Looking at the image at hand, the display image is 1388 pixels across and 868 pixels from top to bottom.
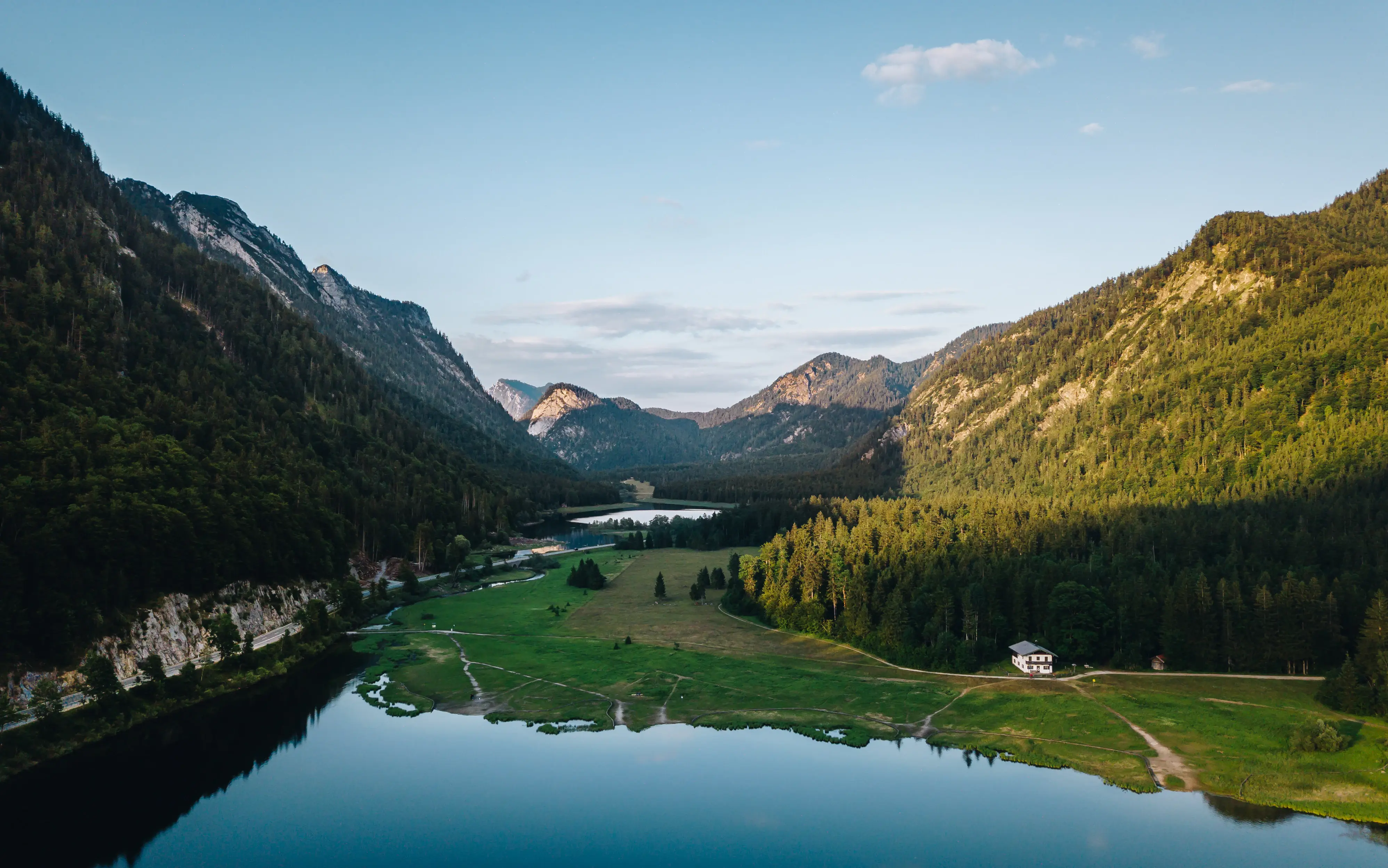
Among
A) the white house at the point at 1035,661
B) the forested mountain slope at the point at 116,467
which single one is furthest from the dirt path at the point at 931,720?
the forested mountain slope at the point at 116,467

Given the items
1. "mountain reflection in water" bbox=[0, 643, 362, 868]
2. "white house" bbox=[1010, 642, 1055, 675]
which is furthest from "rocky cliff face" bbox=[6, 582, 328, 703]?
"white house" bbox=[1010, 642, 1055, 675]

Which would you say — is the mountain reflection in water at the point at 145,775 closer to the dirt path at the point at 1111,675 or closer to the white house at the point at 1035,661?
the dirt path at the point at 1111,675

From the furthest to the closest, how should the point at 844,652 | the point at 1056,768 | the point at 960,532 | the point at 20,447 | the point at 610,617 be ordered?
the point at 960,532 < the point at 610,617 < the point at 844,652 < the point at 20,447 < the point at 1056,768

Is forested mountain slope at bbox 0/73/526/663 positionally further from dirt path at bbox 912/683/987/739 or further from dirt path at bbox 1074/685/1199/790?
dirt path at bbox 1074/685/1199/790

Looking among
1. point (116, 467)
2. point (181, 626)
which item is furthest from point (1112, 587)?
point (116, 467)

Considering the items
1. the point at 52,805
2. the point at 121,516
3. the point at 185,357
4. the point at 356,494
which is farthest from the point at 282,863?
the point at 185,357

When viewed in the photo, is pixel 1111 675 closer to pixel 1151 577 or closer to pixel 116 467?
pixel 1151 577

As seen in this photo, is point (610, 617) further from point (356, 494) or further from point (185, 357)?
point (185, 357)
